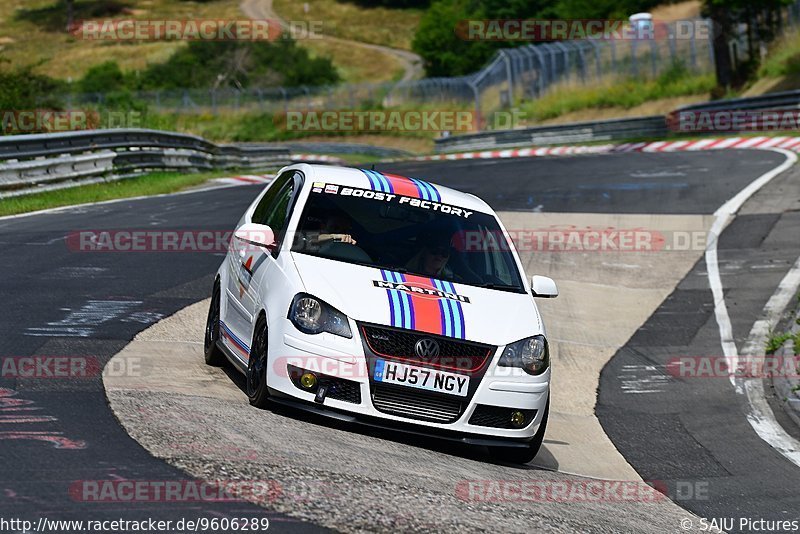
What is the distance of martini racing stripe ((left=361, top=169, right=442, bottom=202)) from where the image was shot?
875cm

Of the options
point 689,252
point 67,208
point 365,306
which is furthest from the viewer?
point 67,208

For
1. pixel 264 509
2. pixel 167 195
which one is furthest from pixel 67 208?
pixel 264 509

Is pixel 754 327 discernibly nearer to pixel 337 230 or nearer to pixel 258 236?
pixel 337 230

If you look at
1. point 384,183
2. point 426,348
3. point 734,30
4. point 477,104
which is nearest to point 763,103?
point 734,30

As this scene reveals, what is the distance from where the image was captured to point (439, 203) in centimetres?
880

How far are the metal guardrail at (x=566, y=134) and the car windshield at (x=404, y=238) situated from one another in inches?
1243

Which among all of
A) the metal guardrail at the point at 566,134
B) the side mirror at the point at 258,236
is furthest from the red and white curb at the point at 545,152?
the side mirror at the point at 258,236

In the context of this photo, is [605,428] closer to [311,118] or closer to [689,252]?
[689,252]

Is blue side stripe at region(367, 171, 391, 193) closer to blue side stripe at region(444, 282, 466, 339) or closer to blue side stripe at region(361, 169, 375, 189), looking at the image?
blue side stripe at region(361, 169, 375, 189)

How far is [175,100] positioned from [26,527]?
64506mm

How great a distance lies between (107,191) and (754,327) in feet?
47.2

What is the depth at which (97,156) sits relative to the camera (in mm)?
23797

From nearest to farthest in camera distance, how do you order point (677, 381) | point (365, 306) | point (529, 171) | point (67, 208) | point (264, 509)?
point (264, 509) → point (365, 306) → point (677, 381) → point (67, 208) → point (529, 171)

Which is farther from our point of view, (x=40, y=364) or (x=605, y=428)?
(x=605, y=428)
